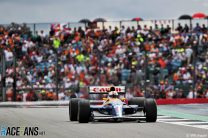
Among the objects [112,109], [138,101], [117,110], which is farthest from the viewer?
[138,101]

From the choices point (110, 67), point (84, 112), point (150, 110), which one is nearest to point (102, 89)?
point (84, 112)

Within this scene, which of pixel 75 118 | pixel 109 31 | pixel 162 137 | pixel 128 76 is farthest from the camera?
pixel 109 31

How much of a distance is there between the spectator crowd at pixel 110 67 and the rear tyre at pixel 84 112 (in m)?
14.8

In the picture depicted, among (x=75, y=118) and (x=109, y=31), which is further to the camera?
(x=109, y=31)

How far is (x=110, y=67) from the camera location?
34219mm

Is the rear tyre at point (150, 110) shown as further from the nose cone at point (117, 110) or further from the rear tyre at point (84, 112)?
the rear tyre at point (84, 112)

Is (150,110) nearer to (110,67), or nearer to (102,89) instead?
(102,89)

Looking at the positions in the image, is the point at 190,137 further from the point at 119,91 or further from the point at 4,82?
the point at 4,82

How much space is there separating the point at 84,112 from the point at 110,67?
1651 centimetres

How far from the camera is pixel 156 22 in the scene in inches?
1613

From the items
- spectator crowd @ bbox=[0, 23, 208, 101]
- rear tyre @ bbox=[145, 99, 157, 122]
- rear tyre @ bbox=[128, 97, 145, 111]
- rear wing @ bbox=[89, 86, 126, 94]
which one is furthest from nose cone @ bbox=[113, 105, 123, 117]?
spectator crowd @ bbox=[0, 23, 208, 101]

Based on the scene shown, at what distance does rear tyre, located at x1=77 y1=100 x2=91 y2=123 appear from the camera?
17.8m

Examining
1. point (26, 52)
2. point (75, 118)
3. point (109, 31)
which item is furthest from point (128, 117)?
point (109, 31)

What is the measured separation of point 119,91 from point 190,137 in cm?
772
